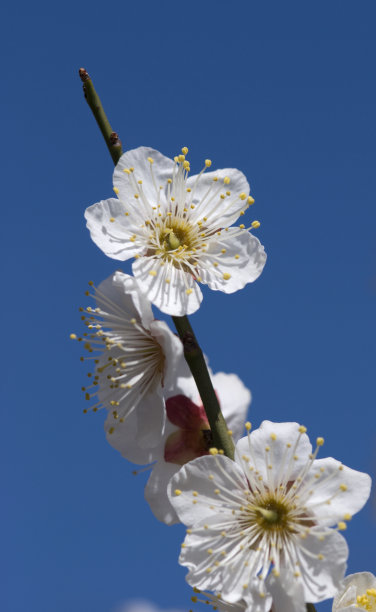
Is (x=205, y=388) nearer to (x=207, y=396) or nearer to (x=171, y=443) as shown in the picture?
(x=207, y=396)

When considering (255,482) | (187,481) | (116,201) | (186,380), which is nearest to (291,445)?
(255,482)

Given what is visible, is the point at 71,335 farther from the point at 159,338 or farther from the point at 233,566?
the point at 233,566

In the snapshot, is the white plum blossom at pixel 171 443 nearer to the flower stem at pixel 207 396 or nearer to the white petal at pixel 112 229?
the flower stem at pixel 207 396

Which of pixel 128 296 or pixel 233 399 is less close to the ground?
pixel 128 296

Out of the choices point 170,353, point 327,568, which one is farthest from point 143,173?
point 327,568

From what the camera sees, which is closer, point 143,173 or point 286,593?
point 286,593

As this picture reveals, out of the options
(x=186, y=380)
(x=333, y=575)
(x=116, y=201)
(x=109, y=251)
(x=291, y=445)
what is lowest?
(x=333, y=575)
